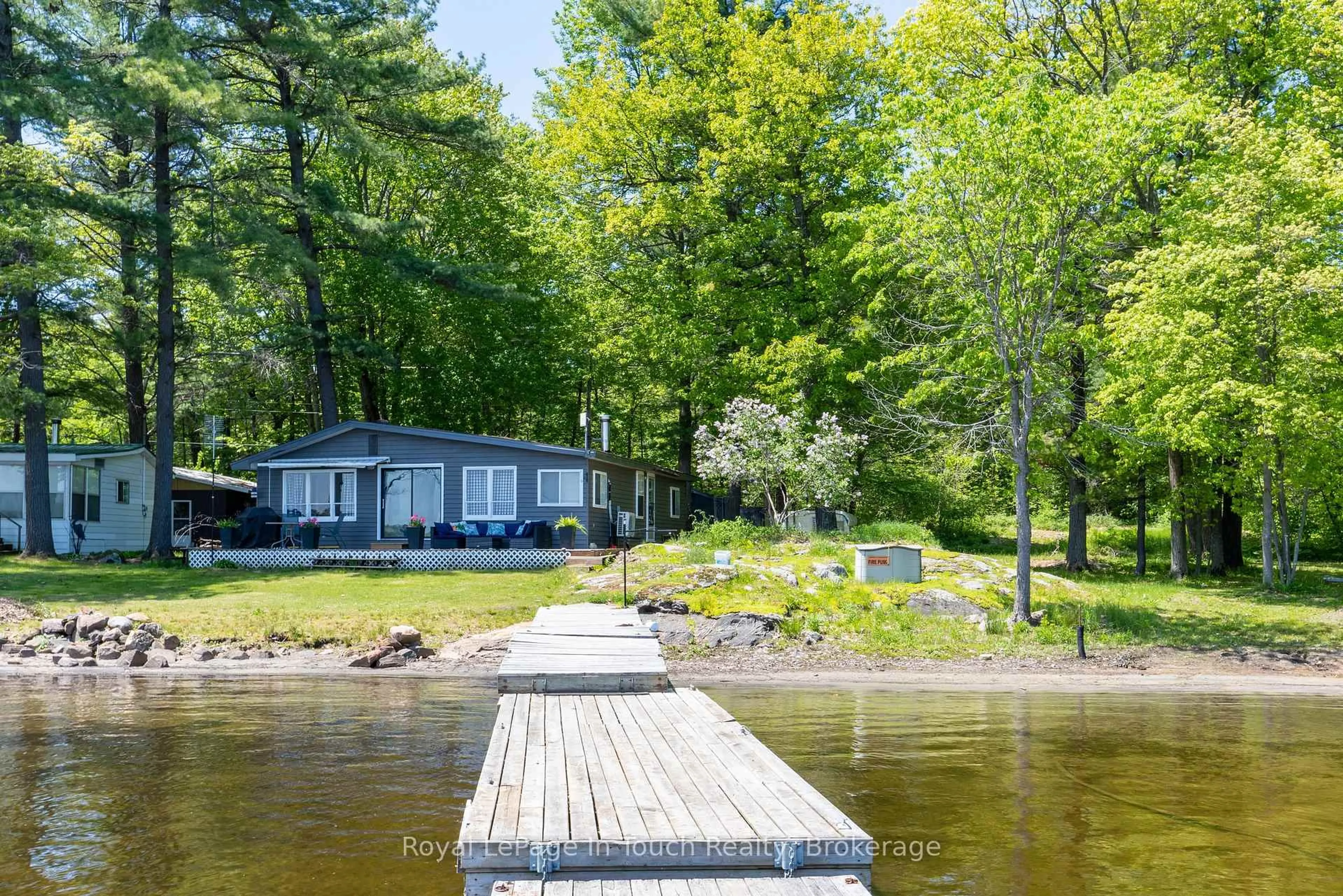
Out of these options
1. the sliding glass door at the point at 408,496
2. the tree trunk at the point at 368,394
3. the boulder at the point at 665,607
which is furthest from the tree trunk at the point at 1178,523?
the tree trunk at the point at 368,394

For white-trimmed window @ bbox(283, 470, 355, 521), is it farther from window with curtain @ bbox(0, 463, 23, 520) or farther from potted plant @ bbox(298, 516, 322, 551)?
window with curtain @ bbox(0, 463, 23, 520)

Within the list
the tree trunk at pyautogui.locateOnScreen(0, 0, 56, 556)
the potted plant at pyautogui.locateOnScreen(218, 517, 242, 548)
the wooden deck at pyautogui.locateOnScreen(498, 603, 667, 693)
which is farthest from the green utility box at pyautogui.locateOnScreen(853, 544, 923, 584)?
the tree trunk at pyautogui.locateOnScreen(0, 0, 56, 556)

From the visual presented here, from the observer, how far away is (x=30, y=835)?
7301 millimetres

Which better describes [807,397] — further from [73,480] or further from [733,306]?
[73,480]

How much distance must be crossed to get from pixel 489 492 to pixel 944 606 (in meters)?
13.7

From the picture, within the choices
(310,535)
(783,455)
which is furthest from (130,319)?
(783,455)

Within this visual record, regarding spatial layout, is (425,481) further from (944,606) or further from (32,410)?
(944,606)

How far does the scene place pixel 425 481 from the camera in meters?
28.6

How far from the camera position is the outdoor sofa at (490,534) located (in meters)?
26.7

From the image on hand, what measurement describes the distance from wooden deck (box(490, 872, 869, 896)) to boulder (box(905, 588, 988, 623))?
1360cm

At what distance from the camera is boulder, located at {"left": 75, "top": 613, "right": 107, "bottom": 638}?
16.6 m

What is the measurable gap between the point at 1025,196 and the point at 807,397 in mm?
Result: 12810

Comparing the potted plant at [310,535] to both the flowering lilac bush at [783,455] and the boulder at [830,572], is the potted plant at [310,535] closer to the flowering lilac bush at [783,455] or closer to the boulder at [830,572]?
the flowering lilac bush at [783,455]

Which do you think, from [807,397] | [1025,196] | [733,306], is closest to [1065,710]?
[1025,196]
